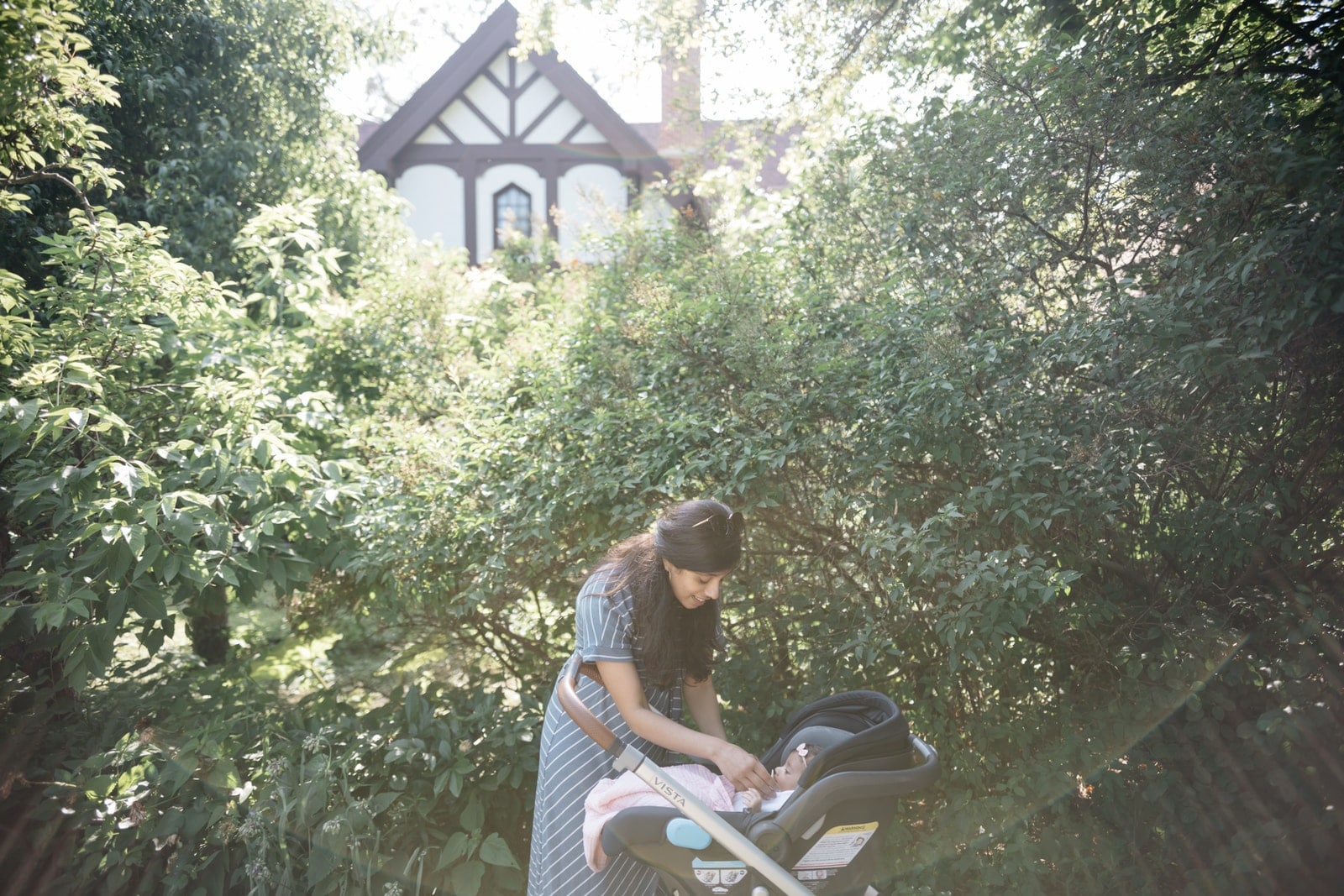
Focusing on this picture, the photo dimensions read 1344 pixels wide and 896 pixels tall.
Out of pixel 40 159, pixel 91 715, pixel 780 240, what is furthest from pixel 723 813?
pixel 780 240

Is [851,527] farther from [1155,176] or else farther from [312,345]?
[312,345]

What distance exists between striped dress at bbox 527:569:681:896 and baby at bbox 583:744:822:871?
0.38 feet

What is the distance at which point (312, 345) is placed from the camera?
19.5 ft

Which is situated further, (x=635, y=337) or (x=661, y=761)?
(x=635, y=337)

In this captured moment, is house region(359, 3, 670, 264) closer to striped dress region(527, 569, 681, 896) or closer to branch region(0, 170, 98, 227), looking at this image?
branch region(0, 170, 98, 227)

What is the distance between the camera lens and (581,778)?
276cm

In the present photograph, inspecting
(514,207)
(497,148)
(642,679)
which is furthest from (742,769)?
(497,148)

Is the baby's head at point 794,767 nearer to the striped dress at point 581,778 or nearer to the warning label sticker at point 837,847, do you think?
the warning label sticker at point 837,847

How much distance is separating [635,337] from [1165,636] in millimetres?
2791

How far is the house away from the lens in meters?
16.8

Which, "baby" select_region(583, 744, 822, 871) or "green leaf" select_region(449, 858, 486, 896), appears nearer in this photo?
"baby" select_region(583, 744, 822, 871)

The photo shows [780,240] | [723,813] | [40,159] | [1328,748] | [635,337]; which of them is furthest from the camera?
[780,240]

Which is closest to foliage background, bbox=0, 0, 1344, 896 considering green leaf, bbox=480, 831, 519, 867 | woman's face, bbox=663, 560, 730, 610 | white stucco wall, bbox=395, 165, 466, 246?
green leaf, bbox=480, 831, 519, 867

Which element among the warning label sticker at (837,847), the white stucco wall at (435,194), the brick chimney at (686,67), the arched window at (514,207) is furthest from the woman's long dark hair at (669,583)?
the white stucco wall at (435,194)
